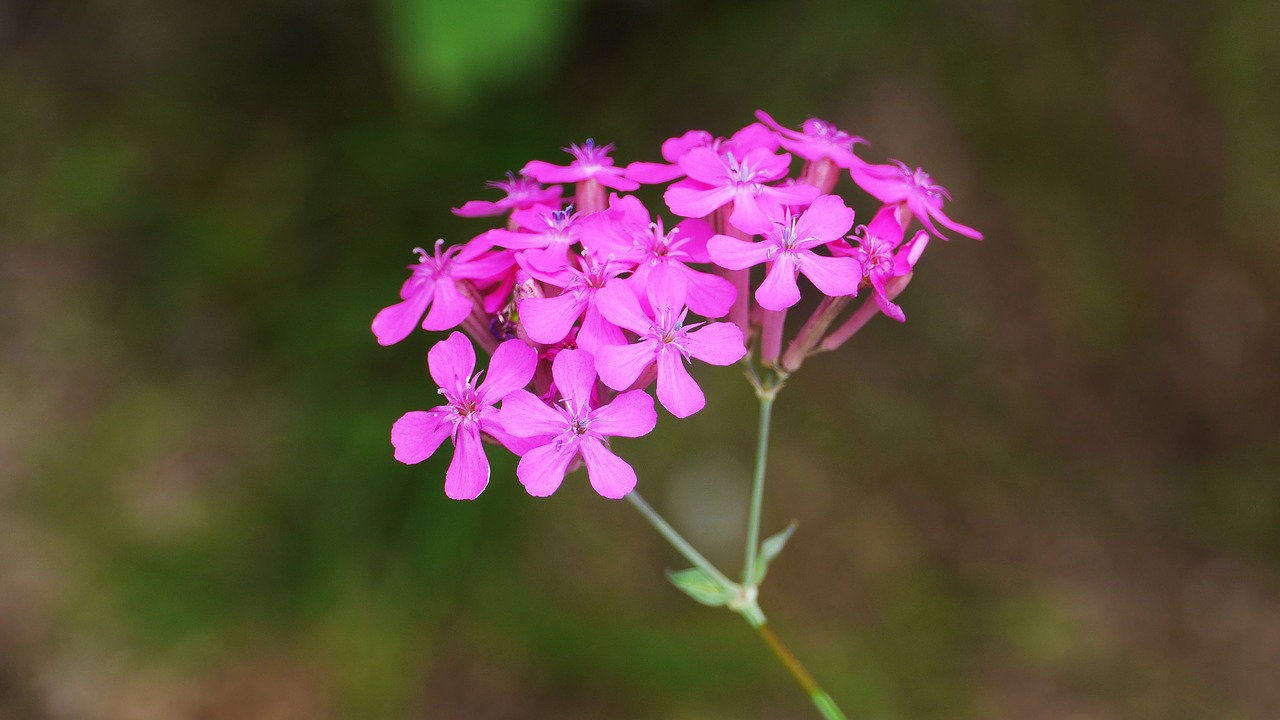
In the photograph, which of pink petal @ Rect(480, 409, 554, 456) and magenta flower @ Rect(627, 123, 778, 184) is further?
magenta flower @ Rect(627, 123, 778, 184)

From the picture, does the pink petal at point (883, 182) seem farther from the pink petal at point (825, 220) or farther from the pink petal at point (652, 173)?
the pink petal at point (652, 173)

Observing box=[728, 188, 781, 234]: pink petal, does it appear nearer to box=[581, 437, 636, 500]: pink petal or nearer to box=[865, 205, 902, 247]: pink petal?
box=[865, 205, 902, 247]: pink petal

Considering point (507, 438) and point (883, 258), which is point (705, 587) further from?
point (883, 258)

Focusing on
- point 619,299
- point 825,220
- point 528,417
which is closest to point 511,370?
point 528,417

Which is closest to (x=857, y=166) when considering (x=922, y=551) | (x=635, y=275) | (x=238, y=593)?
(x=635, y=275)

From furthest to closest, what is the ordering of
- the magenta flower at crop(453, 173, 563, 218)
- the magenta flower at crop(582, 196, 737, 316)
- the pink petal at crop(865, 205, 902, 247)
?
the magenta flower at crop(453, 173, 563, 218) → the pink petal at crop(865, 205, 902, 247) → the magenta flower at crop(582, 196, 737, 316)

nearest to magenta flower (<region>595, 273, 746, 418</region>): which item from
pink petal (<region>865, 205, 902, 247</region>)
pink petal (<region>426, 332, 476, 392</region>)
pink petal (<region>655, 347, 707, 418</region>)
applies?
pink petal (<region>655, 347, 707, 418</region>)
